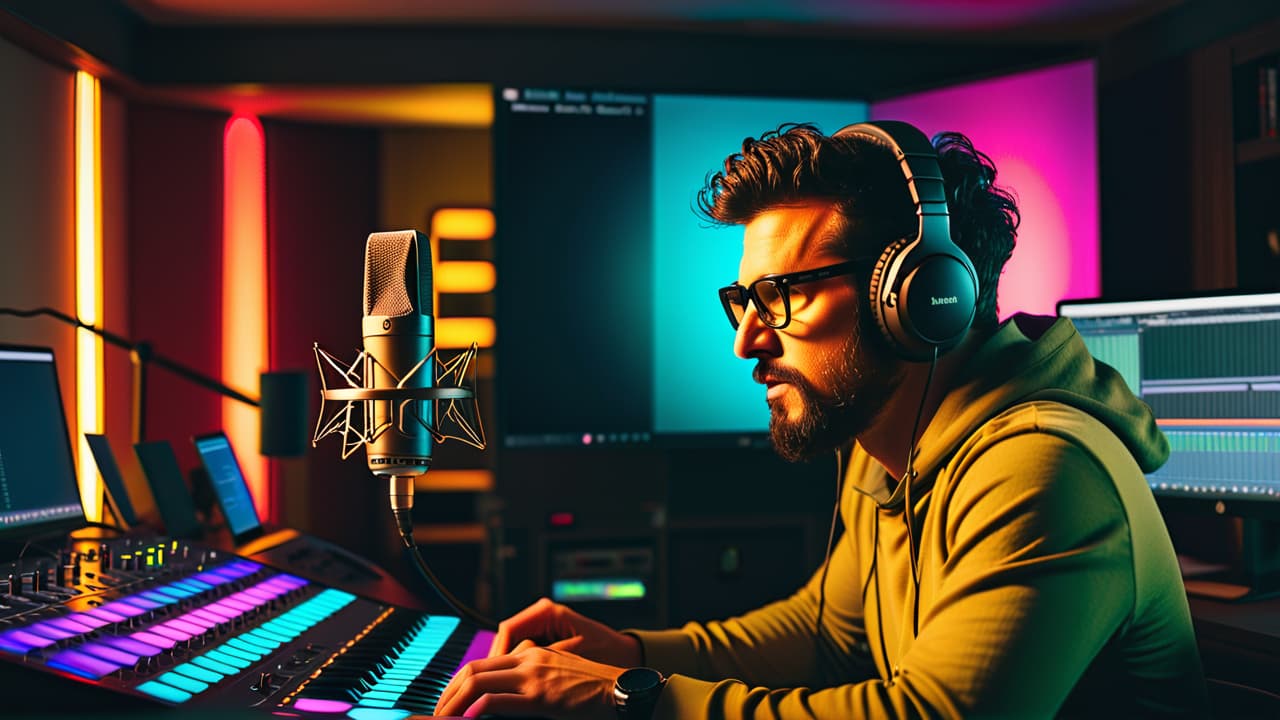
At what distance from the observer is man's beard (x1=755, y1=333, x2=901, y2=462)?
1150 mm

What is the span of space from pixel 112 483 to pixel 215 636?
0.92 m

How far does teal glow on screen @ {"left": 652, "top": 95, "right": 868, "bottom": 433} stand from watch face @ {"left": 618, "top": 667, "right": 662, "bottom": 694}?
2018 mm

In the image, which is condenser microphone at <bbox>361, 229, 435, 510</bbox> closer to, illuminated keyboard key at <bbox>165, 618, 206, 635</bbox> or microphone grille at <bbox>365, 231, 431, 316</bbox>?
microphone grille at <bbox>365, 231, 431, 316</bbox>

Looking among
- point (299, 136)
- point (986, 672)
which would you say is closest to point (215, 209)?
point (299, 136)

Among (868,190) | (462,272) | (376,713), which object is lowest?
(376,713)

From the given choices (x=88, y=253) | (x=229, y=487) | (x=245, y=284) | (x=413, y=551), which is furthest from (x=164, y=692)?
(x=245, y=284)

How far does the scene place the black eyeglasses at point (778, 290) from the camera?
3.69 ft

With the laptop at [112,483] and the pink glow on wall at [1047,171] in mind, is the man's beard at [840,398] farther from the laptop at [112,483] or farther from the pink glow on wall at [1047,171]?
the pink glow on wall at [1047,171]

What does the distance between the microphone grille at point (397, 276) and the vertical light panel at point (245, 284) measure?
3.26m

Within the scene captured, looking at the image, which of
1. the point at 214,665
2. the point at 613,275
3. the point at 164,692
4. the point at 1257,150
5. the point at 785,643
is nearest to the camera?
the point at 164,692

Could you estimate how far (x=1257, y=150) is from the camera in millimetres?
2604

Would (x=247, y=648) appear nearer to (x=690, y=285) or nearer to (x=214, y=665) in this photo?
(x=214, y=665)

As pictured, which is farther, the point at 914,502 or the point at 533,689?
the point at 914,502

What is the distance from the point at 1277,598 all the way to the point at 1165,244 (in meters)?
1.59
